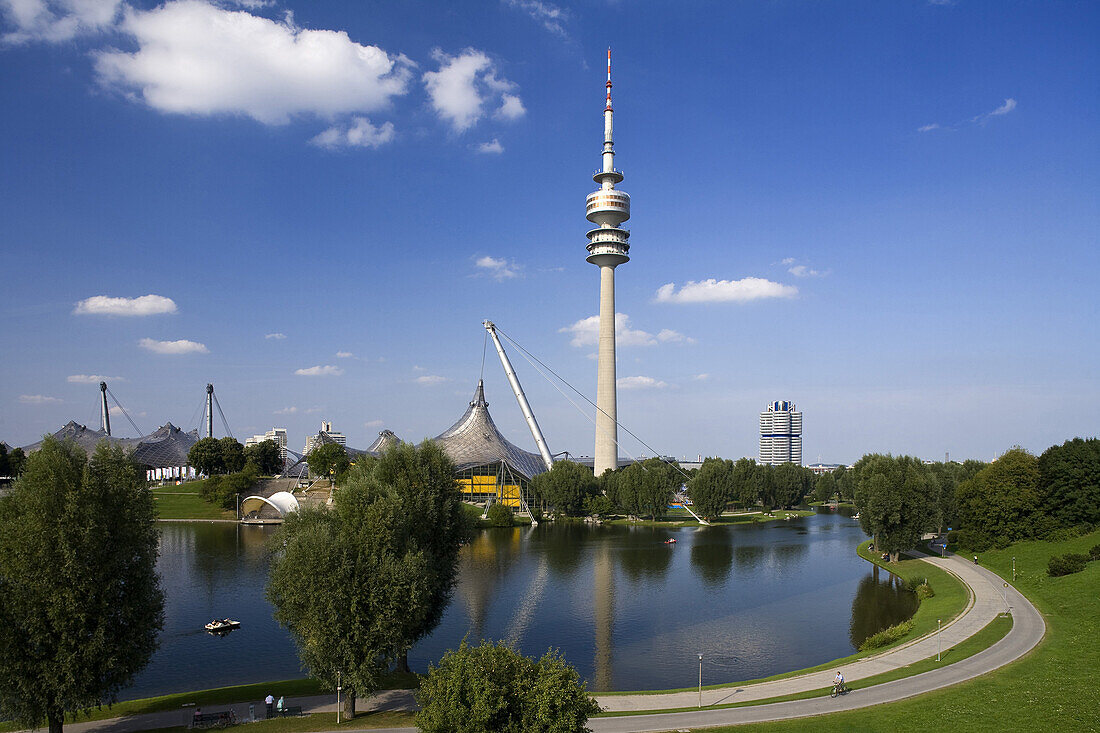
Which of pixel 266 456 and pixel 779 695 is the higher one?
pixel 266 456

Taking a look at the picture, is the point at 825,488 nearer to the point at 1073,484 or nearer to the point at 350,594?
the point at 1073,484

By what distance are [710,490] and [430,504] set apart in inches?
2639

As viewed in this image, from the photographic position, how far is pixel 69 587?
61.7ft

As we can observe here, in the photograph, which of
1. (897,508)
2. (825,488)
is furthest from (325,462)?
Result: (825,488)

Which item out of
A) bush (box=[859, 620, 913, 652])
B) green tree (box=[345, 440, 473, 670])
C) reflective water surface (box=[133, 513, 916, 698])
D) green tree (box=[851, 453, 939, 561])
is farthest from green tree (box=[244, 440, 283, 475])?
bush (box=[859, 620, 913, 652])

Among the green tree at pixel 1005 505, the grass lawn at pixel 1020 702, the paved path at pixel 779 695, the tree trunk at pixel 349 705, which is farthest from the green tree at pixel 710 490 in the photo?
the tree trunk at pixel 349 705

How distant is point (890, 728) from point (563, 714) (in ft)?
39.9

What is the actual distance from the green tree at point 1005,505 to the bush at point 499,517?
154ft

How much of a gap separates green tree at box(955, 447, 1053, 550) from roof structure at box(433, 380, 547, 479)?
5997 cm

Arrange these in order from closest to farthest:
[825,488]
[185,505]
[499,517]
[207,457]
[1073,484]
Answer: [1073,484], [499,517], [185,505], [207,457], [825,488]

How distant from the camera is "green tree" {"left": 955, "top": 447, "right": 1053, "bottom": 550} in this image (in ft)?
176

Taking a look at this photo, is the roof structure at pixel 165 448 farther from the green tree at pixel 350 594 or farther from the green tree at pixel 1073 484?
the green tree at pixel 1073 484

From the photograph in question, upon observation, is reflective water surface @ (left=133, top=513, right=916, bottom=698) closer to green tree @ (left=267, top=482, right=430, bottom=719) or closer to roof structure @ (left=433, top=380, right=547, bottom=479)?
green tree @ (left=267, top=482, right=430, bottom=719)

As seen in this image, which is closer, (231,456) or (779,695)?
(779,695)
